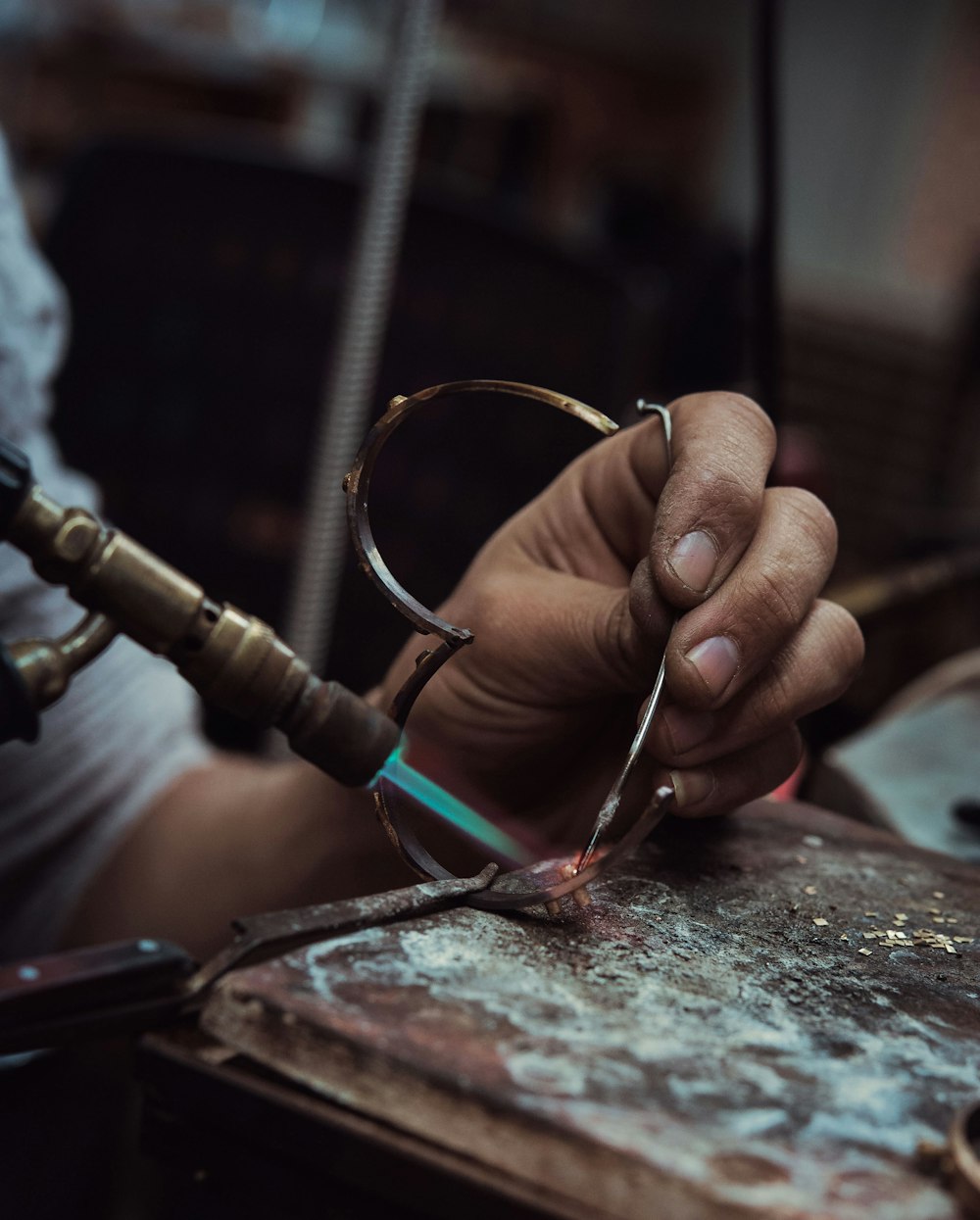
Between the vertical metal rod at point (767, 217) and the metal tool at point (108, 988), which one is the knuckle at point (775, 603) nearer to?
the metal tool at point (108, 988)

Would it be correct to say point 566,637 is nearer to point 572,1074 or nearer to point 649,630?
point 649,630

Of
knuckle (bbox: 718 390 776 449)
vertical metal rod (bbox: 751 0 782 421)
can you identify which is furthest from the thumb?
vertical metal rod (bbox: 751 0 782 421)

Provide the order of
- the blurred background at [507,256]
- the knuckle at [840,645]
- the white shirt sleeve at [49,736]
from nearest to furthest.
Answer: the knuckle at [840,645] < the white shirt sleeve at [49,736] < the blurred background at [507,256]

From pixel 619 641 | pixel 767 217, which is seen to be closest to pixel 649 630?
pixel 619 641

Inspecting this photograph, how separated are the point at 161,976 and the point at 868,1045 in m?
0.27

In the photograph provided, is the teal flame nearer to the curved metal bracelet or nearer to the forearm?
the curved metal bracelet

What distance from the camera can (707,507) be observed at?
63 centimetres

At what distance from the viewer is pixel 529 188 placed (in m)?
4.82

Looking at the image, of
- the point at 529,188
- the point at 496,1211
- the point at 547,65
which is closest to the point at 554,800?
the point at 496,1211

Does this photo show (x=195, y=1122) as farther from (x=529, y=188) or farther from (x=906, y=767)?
(x=529, y=188)

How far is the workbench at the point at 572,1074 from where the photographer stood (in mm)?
397

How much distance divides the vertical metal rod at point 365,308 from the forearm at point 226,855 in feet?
0.52

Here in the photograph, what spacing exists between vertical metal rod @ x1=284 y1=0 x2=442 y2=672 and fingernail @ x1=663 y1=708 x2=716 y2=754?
0.50 meters

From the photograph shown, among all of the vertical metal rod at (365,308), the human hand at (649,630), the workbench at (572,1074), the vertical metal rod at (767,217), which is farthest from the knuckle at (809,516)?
the vertical metal rod at (365,308)
